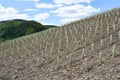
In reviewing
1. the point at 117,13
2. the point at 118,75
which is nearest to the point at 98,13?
the point at 117,13

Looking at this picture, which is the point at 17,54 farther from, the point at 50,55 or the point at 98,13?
the point at 98,13

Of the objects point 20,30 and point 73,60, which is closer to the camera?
point 73,60

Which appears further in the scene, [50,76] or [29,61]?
[29,61]

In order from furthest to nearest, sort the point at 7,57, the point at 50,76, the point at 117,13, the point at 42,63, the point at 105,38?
the point at 117,13, the point at 7,57, the point at 105,38, the point at 42,63, the point at 50,76

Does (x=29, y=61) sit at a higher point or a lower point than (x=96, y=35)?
lower

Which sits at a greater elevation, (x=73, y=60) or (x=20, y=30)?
(x=20, y=30)

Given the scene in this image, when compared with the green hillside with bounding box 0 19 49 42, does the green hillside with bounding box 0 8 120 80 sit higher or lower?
lower

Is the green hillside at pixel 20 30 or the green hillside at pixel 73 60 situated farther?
the green hillside at pixel 20 30

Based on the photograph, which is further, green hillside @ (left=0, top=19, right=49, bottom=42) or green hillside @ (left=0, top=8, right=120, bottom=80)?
green hillside @ (left=0, top=19, right=49, bottom=42)

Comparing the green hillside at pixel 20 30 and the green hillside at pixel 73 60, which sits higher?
the green hillside at pixel 20 30

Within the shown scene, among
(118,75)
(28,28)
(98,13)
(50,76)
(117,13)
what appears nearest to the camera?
(118,75)

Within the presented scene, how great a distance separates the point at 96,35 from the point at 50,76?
7.55m

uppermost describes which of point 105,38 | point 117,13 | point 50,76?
point 117,13

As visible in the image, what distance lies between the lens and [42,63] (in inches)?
772
